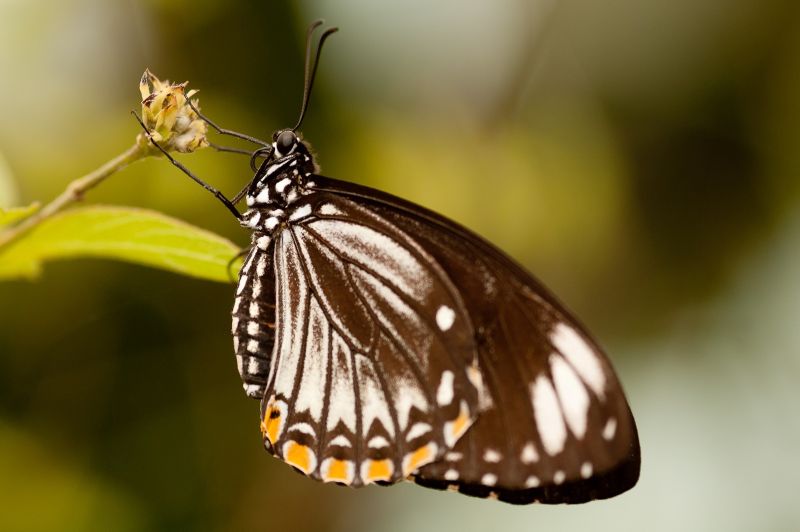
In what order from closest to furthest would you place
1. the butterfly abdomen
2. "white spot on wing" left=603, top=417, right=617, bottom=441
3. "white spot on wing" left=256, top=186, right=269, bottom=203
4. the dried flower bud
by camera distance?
the dried flower bud < "white spot on wing" left=603, top=417, right=617, bottom=441 < the butterfly abdomen < "white spot on wing" left=256, top=186, right=269, bottom=203

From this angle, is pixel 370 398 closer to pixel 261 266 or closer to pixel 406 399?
pixel 406 399

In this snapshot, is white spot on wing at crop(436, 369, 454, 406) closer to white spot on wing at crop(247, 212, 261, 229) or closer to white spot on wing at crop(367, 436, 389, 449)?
white spot on wing at crop(367, 436, 389, 449)

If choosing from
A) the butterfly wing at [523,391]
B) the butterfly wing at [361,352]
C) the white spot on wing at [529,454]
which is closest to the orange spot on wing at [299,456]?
the butterfly wing at [361,352]

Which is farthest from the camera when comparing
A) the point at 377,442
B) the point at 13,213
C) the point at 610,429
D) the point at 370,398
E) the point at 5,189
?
the point at 370,398

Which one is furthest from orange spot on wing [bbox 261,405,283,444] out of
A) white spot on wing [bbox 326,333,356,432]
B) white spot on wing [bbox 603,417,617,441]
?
white spot on wing [bbox 603,417,617,441]

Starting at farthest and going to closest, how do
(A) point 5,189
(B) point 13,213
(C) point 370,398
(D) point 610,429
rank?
(C) point 370,398 < (D) point 610,429 < (A) point 5,189 < (B) point 13,213

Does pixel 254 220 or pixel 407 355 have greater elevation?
pixel 254 220

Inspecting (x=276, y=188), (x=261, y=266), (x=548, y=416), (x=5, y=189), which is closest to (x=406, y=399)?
(x=548, y=416)

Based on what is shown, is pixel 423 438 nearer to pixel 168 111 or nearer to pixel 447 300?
pixel 447 300
